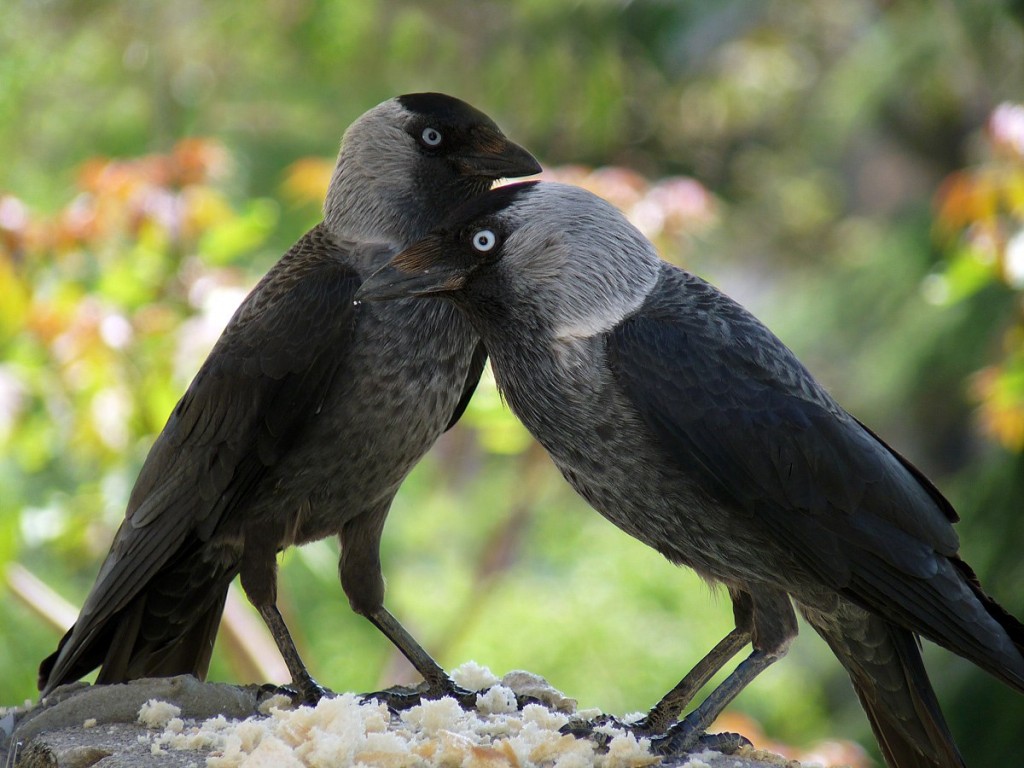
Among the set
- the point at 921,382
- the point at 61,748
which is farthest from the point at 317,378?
Result: the point at 921,382

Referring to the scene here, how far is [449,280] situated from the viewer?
2.49 meters

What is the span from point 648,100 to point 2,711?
31.1 ft

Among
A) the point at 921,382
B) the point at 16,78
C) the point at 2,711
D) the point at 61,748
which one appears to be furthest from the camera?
the point at 16,78

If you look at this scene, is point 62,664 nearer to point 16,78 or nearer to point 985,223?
point 985,223

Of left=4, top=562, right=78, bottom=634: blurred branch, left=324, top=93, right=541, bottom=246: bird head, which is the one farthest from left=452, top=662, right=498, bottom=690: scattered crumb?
left=4, top=562, right=78, bottom=634: blurred branch

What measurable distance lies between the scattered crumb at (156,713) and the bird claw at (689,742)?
101 centimetres

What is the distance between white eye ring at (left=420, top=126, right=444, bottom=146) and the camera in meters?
2.90

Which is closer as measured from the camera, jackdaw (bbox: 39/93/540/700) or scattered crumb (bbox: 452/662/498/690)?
jackdaw (bbox: 39/93/540/700)

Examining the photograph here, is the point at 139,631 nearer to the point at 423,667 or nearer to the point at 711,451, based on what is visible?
the point at 423,667

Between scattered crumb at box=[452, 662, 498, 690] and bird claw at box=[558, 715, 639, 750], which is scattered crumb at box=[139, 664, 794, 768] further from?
scattered crumb at box=[452, 662, 498, 690]

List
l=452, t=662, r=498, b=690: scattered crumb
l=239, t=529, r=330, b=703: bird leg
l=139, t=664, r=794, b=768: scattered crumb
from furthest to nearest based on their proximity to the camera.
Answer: l=452, t=662, r=498, b=690: scattered crumb → l=239, t=529, r=330, b=703: bird leg → l=139, t=664, r=794, b=768: scattered crumb

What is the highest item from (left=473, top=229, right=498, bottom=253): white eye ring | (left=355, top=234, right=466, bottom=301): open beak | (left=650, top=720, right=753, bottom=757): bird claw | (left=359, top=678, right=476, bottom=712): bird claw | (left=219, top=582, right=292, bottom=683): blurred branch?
(left=473, top=229, right=498, bottom=253): white eye ring

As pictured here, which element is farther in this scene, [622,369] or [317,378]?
[317,378]

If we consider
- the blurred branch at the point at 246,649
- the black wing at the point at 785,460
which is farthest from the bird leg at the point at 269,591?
the blurred branch at the point at 246,649
